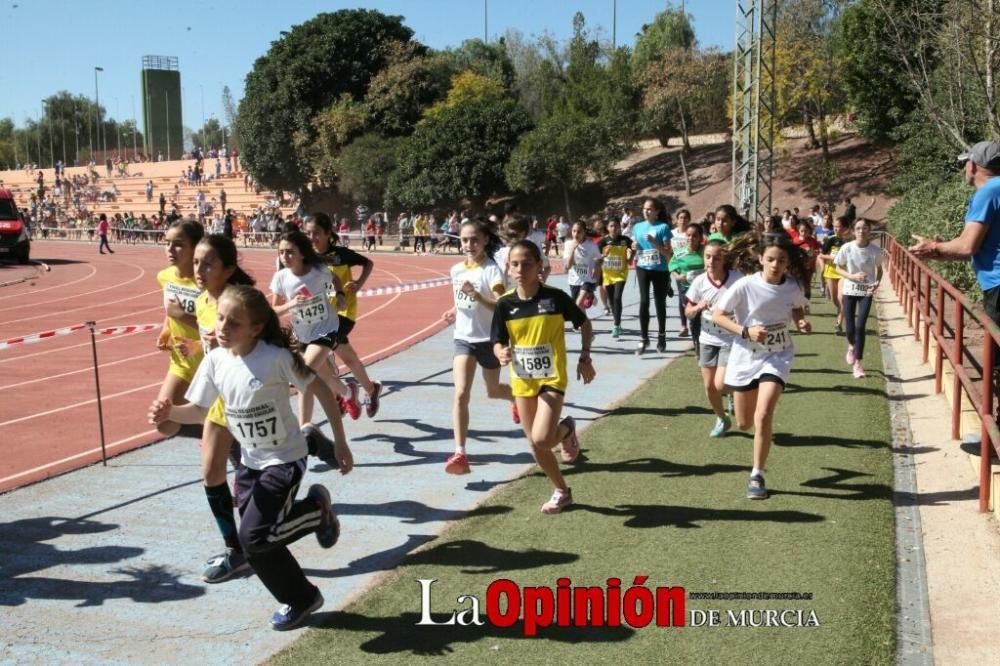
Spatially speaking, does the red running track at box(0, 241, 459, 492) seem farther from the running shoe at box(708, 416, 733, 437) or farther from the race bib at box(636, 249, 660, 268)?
the running shoe at box(708, 416, 733, 437)

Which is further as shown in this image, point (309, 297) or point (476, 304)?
point (309, 297)

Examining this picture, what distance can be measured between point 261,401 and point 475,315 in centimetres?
299

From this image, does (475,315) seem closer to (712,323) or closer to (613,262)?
(712,323)

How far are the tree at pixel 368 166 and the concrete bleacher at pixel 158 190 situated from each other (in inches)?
311

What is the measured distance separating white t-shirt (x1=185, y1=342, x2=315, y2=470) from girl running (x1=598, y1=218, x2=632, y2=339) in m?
9.88

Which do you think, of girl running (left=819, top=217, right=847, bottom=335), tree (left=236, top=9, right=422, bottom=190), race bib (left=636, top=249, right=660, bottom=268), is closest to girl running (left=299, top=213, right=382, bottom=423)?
race bib (left=636, top=249, right=660, bottom=268)

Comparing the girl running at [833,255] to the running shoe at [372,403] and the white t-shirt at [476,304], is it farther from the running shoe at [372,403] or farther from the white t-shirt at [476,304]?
the running shoe at [372,403]

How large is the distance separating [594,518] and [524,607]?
1.46 metres

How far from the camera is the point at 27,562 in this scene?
5910 mm

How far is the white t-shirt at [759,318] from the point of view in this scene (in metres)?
6.88

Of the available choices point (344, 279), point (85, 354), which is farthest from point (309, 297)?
point (85, 354)

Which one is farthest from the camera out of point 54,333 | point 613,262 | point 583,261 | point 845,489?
point 613,262

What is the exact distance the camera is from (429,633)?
188 inches

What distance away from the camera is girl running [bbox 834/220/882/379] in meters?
11.0
